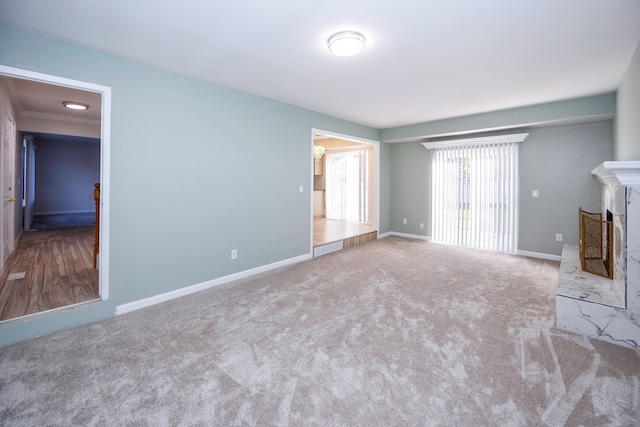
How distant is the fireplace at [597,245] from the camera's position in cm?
298

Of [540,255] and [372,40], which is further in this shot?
[540,255]

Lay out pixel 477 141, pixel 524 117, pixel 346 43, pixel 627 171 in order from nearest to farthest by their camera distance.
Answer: pixel 627 171 < pixel 346 43 < pixel 524 117 < pixel 477 141

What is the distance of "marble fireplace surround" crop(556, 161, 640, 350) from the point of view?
2270 millimetres

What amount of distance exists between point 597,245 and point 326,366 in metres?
3.59

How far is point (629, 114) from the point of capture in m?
2.93

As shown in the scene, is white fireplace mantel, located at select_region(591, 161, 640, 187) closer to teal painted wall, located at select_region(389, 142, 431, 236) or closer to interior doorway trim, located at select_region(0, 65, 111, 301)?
teal painted wall, located at select_region(389, 142, 431, 236)

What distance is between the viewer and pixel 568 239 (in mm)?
4664

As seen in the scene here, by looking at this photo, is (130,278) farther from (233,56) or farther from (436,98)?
(436,98)

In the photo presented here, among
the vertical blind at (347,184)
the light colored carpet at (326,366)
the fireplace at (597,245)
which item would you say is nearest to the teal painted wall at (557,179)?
the fireplace at (597,245)

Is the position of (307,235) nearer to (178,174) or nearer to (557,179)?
(178,174)

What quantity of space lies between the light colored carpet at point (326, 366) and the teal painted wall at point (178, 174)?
0.41 metres

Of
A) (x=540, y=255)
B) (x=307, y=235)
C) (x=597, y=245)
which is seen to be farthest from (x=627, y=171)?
(x=307, y=235)

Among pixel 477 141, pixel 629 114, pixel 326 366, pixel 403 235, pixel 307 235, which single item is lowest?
pixel 326 366

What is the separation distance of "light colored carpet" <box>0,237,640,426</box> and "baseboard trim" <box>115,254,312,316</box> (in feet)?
0.35
